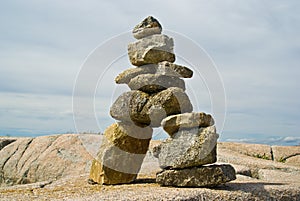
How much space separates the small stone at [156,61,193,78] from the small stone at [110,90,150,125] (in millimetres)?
593

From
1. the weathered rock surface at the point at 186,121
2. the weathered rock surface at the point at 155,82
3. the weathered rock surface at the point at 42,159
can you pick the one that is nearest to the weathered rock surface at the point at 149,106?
the weathered rock surface at the point at 155,82

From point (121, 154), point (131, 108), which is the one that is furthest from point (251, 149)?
point (131, 108)

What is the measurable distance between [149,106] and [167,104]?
14.9 inches

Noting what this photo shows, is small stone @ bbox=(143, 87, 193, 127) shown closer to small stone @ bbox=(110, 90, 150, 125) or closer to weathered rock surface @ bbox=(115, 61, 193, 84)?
small stone @ bbox=(110, 90, 150, 125)

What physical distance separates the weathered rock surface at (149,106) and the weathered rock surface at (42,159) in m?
4.76

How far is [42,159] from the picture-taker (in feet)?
44.4

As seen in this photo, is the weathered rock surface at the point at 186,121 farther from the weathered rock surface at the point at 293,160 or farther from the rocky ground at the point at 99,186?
the weathered rock surface at the point at 293,160

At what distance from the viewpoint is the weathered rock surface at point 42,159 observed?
12.8m

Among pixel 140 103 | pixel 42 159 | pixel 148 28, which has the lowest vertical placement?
pixel 42 159

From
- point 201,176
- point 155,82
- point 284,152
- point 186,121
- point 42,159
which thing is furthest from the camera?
point 284,152

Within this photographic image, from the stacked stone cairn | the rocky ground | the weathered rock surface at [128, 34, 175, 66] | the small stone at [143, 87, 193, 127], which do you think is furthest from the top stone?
the rocky ground

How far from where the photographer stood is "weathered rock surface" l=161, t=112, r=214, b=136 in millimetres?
7121

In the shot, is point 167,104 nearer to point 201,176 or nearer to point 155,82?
point 155,82

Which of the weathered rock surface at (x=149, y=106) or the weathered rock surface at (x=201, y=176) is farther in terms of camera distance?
the weathered rock surface at (x=149, y=106)
